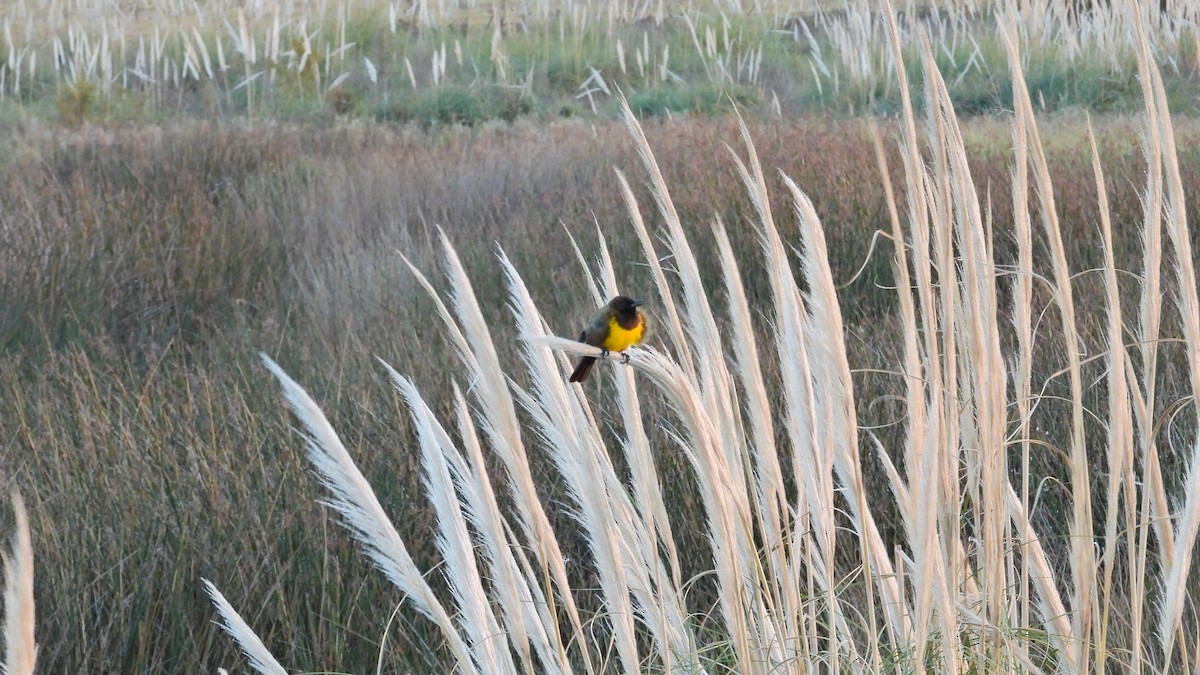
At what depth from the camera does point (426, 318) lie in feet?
14.4

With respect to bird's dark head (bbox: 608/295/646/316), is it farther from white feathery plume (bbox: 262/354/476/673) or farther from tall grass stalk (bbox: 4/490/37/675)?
tall grass stalk (bbox: 4/490/37/675)

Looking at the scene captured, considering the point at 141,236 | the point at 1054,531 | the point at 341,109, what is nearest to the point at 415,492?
the point at 1054,531

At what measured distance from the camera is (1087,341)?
134 inches

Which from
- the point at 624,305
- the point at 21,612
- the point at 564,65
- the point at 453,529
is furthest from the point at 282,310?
the point at 564,65

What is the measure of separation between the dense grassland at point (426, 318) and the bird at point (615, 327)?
0.11m

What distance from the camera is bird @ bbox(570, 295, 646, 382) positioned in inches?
61.6

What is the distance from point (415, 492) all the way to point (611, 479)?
152cm

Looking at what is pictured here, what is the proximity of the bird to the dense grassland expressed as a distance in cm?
11

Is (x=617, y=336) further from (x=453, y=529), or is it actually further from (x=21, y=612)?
(x=21, y=612)

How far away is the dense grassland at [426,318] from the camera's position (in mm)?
2230

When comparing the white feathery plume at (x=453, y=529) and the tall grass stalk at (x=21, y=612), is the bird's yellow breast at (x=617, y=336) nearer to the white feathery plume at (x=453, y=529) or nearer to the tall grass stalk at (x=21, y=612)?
the white feathery plume at (x=453, y=529)

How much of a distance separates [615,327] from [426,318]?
9.33 feet

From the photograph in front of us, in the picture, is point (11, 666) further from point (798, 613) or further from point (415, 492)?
point (415, 492)

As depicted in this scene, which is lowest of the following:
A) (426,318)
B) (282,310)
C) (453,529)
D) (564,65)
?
(282,310)
